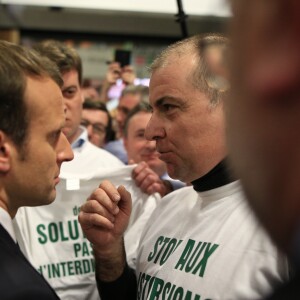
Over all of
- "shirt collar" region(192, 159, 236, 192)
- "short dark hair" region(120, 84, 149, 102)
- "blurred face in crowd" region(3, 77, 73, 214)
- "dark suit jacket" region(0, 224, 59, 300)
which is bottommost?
"dark suit jacket" region(0, 224, 59, 300)

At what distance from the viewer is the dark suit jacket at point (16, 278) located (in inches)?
37.7

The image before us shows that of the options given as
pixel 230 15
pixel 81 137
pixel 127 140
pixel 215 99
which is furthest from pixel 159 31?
pixel 230 15

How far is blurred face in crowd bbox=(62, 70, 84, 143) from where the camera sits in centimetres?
220

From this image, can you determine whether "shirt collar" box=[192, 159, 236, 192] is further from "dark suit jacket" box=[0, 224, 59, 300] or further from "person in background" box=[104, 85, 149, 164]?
"person in background" box=[104, 85, 149, 164]

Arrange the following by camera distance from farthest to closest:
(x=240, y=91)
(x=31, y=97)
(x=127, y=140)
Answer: (x=127, y=140) < (x=31, y=97) < (x=240, y=91)

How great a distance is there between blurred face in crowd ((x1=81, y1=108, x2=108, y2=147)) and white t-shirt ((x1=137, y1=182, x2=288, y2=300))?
207cm

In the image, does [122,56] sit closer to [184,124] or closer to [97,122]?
[97,122]

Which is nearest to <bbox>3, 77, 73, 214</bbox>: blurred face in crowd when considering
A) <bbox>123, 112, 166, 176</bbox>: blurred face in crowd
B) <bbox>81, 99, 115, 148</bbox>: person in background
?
<bbox>123, 112, 166, 176</bbox>: blurred face in crowd

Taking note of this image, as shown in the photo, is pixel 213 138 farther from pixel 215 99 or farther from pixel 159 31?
pixel 159 31

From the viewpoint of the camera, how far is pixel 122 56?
4051 millimetres

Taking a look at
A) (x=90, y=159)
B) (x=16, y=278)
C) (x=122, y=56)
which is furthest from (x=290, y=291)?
(x=122, y=56)

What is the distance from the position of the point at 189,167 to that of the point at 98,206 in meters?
0.30

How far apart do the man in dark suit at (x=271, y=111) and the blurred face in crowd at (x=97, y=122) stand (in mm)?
3212

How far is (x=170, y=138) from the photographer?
5.04 ft
